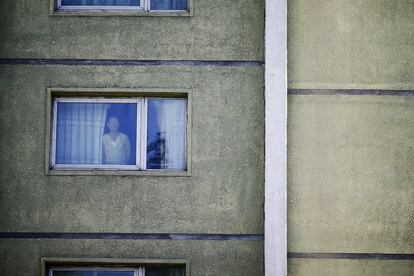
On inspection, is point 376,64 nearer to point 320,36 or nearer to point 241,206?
point 320,36

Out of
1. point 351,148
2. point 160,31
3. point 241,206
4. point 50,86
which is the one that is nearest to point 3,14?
point 50,86

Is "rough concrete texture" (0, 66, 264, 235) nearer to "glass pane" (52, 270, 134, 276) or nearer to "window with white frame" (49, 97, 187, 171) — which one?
"window with white frame" (49, 97, 187, 171)

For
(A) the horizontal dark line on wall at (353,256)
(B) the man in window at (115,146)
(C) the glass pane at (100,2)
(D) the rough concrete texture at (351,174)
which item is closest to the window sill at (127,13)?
(C) the glass pane at (100,2)

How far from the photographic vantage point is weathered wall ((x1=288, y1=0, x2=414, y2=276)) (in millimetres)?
9688

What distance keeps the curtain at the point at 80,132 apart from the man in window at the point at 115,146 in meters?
0.09

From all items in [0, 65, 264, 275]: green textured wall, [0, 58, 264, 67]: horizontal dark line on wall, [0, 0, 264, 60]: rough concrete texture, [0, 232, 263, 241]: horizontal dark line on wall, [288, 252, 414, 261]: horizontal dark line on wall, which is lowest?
[288, 252, 414, 261]: horizontal dark line on wall

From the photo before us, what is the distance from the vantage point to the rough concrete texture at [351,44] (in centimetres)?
991

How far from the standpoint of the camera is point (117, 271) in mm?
9914

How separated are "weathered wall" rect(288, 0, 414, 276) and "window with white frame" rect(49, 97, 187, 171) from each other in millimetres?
1771

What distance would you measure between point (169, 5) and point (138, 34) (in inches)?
27.9

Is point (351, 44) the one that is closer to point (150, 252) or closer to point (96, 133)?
point (96, 133)

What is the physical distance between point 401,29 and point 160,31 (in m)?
3.60

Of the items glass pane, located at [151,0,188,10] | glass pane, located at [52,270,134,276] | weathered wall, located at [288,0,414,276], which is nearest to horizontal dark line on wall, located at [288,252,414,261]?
weathered wall, located at [288,0,414,276]

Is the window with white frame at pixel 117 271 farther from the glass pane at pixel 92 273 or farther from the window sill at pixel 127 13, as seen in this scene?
the window sill at pixel 127 13
